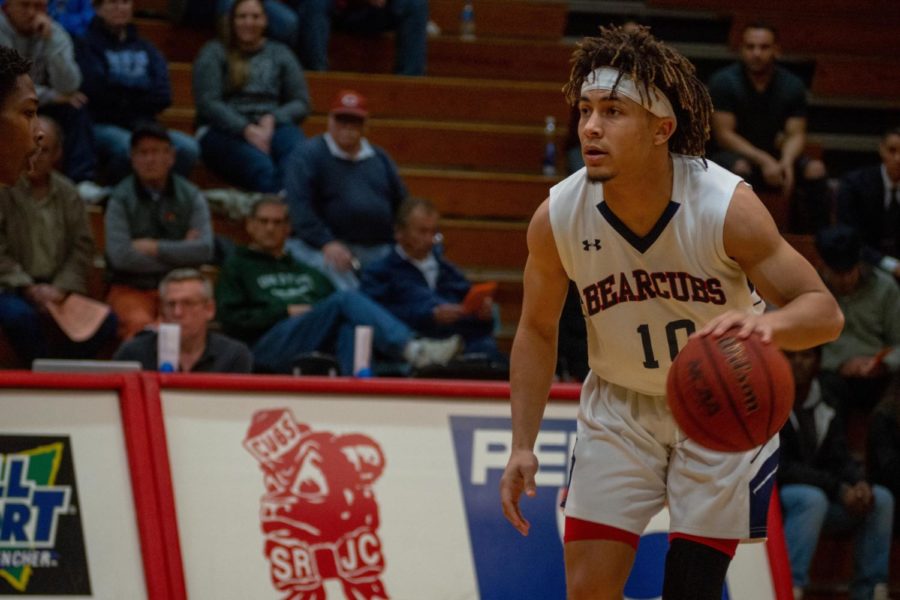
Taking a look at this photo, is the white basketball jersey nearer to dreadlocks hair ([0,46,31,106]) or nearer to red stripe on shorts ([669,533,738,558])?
red stripe on shorts ([669,533,738,558])

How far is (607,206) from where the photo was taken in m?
4.17

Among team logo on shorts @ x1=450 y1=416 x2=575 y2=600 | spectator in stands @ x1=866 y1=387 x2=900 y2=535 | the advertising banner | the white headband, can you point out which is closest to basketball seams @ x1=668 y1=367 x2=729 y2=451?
the white headband

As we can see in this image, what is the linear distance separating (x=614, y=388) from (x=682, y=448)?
0.29m

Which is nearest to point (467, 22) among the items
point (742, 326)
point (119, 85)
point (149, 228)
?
point (119, 85)

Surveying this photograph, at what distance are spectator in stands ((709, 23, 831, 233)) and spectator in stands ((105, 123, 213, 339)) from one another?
3597mm

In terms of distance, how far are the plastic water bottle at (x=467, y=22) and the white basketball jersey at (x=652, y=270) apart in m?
7.47

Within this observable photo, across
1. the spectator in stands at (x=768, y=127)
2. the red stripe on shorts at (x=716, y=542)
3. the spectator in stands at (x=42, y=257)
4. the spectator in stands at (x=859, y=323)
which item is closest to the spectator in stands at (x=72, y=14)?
the spectator in stands at (x=42, y=257)

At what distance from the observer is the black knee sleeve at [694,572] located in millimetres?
4020

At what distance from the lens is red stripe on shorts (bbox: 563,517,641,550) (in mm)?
4098

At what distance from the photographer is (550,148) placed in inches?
404

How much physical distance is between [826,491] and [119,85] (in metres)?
5.02

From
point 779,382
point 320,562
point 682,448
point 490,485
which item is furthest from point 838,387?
point 779,382

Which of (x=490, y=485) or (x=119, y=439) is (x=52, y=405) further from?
(x=490, y=485)

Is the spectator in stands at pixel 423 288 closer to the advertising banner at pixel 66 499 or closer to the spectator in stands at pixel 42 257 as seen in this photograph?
the spectator in stands at pixel 42 257
